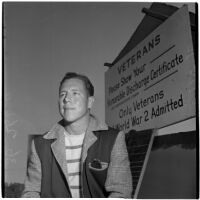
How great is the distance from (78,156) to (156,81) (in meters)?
0.56

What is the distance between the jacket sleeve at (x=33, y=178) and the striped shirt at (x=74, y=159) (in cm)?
15

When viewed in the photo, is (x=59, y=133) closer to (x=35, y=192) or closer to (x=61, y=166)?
(x=61, y=166)

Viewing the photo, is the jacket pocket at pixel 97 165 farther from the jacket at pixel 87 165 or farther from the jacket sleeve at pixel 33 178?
the jacket sleeve at pixel 33 178

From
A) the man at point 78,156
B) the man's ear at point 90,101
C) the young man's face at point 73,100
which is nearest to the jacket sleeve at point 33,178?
the man at point 78,156

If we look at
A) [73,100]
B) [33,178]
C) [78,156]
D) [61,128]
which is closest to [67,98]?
[73,100]

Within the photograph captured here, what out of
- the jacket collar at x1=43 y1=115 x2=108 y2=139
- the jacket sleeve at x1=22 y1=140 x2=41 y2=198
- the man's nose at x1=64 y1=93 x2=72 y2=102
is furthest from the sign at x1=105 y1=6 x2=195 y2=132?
the jacket sleeve at x1=22 y1=140 x2=41 y2=198

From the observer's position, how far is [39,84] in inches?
85.4

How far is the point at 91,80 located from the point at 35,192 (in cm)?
63

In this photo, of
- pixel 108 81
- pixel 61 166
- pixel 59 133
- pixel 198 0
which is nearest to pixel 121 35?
pixel 108 81

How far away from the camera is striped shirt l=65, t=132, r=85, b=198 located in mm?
2029

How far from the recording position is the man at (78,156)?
203cm

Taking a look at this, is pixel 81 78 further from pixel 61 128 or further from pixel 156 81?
pixel 156 81

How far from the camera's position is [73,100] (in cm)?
212

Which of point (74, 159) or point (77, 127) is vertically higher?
point (77, 127)
